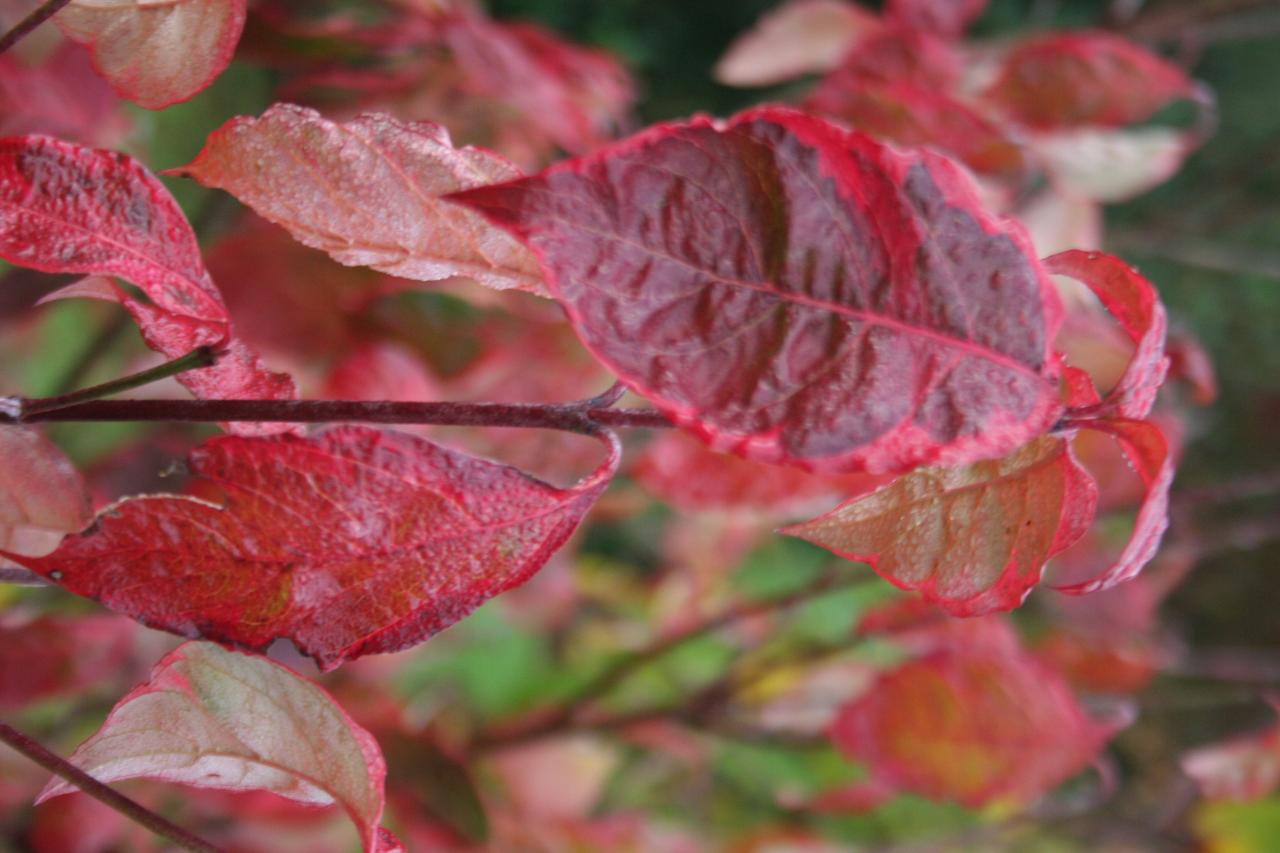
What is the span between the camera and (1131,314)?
22 centimetres

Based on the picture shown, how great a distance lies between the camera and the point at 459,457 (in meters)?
0.22

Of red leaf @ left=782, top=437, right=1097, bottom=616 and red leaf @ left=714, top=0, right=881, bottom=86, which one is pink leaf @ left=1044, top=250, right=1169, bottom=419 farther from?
red leaf @ left=714, top=0, right=881, bottom=86

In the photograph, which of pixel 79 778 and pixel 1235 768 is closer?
pixel 79 778

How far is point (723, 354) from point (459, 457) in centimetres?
7

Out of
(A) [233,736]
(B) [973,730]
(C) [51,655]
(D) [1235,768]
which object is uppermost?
(A) [233,736]

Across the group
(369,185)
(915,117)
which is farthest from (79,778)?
(915,117)

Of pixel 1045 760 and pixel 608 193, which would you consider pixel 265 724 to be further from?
pixel 1045 760

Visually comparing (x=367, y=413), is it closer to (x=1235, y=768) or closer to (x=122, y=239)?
(x=122, y=239)

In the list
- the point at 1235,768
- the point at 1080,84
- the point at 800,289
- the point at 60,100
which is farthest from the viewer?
the point at 1235,768

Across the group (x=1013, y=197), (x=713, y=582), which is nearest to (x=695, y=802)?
(x=713, y=582)

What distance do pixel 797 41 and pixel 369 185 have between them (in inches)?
17.6

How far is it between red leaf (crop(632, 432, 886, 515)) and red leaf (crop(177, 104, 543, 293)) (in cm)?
31

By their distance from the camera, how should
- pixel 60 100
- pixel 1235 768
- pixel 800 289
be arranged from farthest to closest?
pixel 1235 768
pixel 60 100
pixel 800 289

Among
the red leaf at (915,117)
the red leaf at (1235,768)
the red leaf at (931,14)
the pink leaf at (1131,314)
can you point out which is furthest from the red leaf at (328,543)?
the red leaf at (1235,768)
